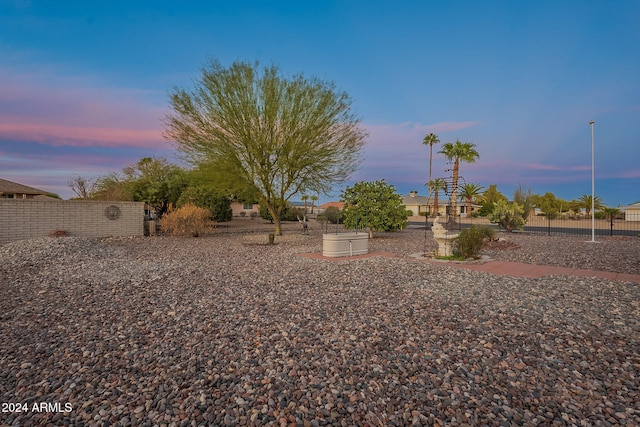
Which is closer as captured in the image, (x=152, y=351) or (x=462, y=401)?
(x=462, y=401)

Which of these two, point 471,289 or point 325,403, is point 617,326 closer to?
point 471,289

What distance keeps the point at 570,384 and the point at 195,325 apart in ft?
14.8

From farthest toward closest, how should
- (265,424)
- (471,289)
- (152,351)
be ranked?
(471,289), (152,351), (265,424)

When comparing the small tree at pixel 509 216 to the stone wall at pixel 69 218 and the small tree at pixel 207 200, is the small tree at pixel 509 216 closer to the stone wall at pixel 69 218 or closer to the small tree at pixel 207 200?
the small tree at pixel 207 200

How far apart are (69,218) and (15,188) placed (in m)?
23.6

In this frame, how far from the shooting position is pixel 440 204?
65812mm

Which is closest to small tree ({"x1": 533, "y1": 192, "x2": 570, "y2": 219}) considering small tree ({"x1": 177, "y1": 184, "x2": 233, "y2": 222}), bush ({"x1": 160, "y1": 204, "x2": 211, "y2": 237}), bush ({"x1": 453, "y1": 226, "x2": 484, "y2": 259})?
small tree ({"x1": 177, "y1": 184, "x2": 233, "y2": 222})


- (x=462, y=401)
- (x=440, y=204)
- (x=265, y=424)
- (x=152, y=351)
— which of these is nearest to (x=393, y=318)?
(x=462, y=401)

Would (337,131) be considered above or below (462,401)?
above

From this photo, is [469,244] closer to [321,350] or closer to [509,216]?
[321,350]

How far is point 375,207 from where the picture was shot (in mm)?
17094

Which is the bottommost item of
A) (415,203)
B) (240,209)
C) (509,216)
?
(509,216)

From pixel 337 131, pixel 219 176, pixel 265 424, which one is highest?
pixel 337 131

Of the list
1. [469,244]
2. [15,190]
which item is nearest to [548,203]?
[469,244]
